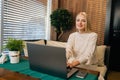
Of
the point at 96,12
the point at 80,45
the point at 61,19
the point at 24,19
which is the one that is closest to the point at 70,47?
the point at 80,45

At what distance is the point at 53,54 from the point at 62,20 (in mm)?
2502

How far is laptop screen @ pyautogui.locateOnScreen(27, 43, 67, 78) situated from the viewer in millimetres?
1052

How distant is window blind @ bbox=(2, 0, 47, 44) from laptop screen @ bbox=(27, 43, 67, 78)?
1.56 meters

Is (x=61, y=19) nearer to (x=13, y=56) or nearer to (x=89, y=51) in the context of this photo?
(x=89, y=51)

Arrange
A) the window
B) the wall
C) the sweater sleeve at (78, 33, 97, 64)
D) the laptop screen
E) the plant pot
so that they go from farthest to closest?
the wall < the window < the sweater sleeve at (78, 33, 97, 64) < the plant pot < the laptop screen

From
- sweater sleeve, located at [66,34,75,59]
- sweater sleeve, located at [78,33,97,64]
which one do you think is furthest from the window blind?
sweater sleeve, located at [78,33,97,64]

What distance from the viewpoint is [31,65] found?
1283 mm

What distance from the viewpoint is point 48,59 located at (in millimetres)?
1123

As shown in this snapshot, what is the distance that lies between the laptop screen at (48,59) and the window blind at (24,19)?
1.56 m

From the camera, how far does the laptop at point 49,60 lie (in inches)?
41.4

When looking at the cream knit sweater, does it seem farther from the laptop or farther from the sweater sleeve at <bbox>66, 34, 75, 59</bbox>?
the laptop

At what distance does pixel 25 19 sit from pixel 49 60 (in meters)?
2.18

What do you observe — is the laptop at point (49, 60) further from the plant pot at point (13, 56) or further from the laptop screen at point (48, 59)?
the plant pot at point (13, 56)

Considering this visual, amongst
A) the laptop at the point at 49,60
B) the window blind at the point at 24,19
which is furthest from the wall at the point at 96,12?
the laptop at the point at 49,60
